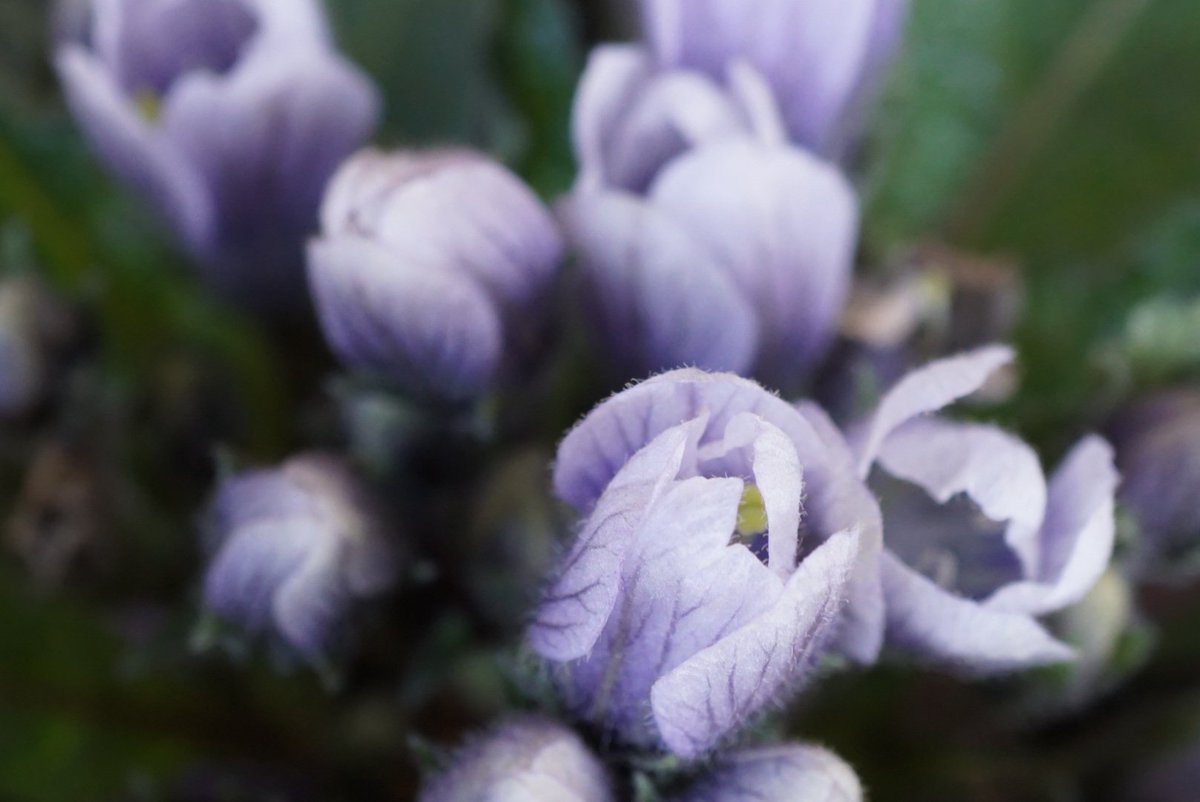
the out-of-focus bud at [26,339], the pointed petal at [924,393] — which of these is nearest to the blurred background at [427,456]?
the out-of-focus bud at [26,339]

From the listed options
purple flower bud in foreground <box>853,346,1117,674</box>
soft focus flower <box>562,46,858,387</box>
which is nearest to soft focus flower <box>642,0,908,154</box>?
soft focus flower <box>562,46,858,387</box>

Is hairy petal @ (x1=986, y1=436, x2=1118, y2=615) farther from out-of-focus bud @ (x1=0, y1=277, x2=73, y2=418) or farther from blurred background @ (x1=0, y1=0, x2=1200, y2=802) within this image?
out-of-focus bud @ (x1=0, y1=277, x2=73, y2=418)

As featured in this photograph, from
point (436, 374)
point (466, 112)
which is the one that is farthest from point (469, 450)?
point (466, 112)

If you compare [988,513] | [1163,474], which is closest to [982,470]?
[988,513]

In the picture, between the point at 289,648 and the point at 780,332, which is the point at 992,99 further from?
the point at 289,648

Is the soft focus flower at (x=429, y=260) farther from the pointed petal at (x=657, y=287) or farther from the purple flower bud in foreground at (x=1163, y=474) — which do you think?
the purple flower bud in foreground at (x=1163, y=474)

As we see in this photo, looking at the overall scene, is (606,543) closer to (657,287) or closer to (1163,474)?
(657,287)
